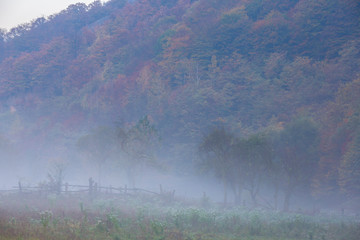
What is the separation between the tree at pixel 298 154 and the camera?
37.2 meters

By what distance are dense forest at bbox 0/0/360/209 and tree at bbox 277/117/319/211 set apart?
0.48 feet

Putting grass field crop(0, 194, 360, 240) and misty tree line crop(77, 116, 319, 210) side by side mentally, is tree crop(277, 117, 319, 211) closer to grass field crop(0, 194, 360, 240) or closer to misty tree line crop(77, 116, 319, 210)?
misty tree line crop(77, 116, 319, 210)

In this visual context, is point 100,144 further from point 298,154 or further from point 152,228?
point 152,228

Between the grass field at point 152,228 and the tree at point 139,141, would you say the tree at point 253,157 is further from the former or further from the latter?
the grass field at point 152,228

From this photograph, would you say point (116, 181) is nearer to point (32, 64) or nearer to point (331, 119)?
point (331, 119)

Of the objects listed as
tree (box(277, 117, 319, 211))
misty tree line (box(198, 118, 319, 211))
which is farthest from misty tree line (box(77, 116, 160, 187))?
tree (box(277, 117, 319, 211))

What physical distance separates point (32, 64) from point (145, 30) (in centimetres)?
3514

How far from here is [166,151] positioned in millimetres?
68875

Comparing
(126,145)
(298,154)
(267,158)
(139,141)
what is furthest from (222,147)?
(126,145)

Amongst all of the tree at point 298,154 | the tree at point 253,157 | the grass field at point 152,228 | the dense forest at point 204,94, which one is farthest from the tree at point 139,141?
the grass field at point 152,228

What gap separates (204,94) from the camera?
2923 inches

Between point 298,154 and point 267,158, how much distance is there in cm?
425

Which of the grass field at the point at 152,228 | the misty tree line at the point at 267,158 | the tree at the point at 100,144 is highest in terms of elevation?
the tree at the point at 100,144

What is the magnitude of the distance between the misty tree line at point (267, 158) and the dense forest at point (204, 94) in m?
0.14
